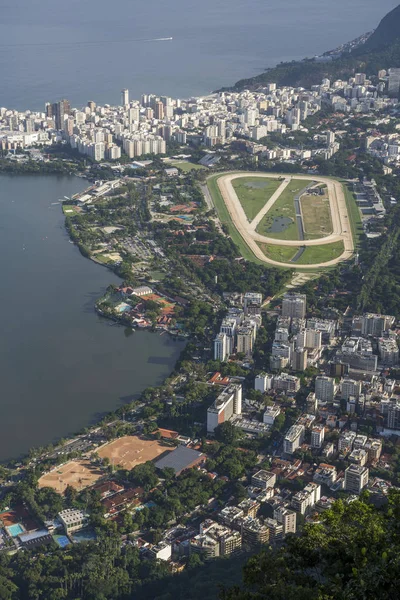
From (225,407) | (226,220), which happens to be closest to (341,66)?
(226,220)

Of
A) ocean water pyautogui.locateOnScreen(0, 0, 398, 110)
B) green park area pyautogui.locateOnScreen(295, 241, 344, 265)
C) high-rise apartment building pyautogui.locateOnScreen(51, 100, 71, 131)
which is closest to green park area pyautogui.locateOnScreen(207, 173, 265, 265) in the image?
green park area pyautogui.locateOnScreen(295, 241, 344, 265)

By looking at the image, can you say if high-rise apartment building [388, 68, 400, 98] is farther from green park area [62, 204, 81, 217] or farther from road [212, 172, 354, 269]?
green park area [62, 204, 81, 217]

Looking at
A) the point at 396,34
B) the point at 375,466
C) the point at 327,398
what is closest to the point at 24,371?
the point at 327,398

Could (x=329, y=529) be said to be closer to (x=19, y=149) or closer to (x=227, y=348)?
(x=227, y=348)

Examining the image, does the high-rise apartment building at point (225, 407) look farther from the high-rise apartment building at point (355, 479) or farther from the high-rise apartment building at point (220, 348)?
the high-rise apartment building at point (355, 479)

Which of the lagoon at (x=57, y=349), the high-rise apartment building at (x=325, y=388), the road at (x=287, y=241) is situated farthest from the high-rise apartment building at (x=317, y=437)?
the road at (x=287, y=241)

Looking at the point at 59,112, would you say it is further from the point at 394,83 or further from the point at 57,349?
the point at 57,349
